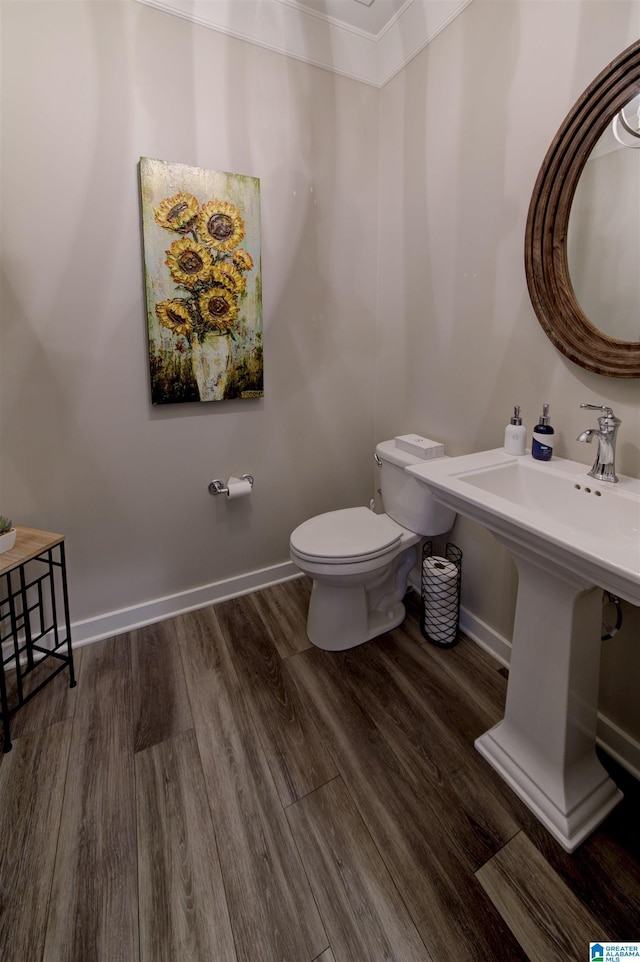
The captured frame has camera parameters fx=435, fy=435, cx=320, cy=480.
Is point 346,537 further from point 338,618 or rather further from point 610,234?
point 610,234

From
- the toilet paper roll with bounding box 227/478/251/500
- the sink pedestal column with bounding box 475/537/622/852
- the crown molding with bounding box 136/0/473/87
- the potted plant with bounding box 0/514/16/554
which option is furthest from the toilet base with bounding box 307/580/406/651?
the crown molding with bounding box 136/0/473/87

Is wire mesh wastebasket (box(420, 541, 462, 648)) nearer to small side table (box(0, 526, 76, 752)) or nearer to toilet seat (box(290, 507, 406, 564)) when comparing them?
toilet seat (box(290, 507, 406, 564))

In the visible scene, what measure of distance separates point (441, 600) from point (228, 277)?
166cm

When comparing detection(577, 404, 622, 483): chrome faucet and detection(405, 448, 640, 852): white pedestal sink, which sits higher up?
detection(577, 404, 622, 483): chrome faucet

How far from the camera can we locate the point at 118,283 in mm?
1692

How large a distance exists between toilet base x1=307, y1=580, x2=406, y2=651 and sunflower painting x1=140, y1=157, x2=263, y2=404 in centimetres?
99

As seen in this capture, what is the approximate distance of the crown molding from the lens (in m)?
1.68

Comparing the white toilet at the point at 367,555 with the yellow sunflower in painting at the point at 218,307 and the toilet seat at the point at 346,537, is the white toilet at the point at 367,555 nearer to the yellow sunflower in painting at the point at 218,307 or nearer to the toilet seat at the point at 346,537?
the toilet seat at the point at 346,537

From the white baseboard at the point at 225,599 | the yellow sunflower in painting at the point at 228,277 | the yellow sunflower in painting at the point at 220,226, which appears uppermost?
the yellow sunflower in painting at the point at 220,226

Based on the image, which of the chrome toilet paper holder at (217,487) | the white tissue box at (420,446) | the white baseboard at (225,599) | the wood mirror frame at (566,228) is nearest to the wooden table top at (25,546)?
the white baseboard at (225,599)

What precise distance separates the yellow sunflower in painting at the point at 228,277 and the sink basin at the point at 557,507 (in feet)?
3.92

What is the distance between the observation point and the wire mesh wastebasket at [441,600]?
72.9 inches

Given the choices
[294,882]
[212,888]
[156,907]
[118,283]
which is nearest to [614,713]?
[294,882]

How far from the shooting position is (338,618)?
1.84 meters
